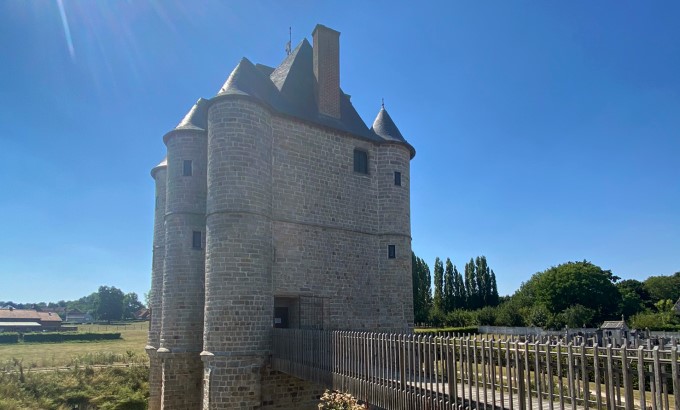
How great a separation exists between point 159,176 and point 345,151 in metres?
8.68

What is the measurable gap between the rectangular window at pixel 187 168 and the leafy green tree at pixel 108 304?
326 feet

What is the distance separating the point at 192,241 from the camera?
1788cm

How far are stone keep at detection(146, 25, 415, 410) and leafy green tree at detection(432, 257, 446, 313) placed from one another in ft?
125

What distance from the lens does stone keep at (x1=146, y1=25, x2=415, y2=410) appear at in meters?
14.3

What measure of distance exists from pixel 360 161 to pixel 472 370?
12.6m

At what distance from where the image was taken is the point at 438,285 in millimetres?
56125

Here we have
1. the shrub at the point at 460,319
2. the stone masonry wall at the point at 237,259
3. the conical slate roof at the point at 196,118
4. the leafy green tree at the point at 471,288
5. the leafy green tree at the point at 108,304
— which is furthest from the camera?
the leafy green tree at the point at 108,304

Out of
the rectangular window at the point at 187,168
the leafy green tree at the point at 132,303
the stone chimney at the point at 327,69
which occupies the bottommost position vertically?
the leafy green tree at the point at 132,303

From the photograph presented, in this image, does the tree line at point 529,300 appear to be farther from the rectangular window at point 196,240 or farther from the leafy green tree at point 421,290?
the rectangular window at point 196,240

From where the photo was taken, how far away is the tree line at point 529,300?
4462 centimetres

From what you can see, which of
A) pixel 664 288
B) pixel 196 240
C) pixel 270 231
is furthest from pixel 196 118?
pixel 664 288

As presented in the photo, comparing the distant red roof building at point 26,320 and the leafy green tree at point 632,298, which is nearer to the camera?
the leafy green tree at point 632,298

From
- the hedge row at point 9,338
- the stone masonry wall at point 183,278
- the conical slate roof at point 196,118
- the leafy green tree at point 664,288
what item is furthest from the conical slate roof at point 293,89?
the leafy green tree at point 664,288

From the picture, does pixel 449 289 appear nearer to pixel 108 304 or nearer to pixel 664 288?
pixel 664 288
